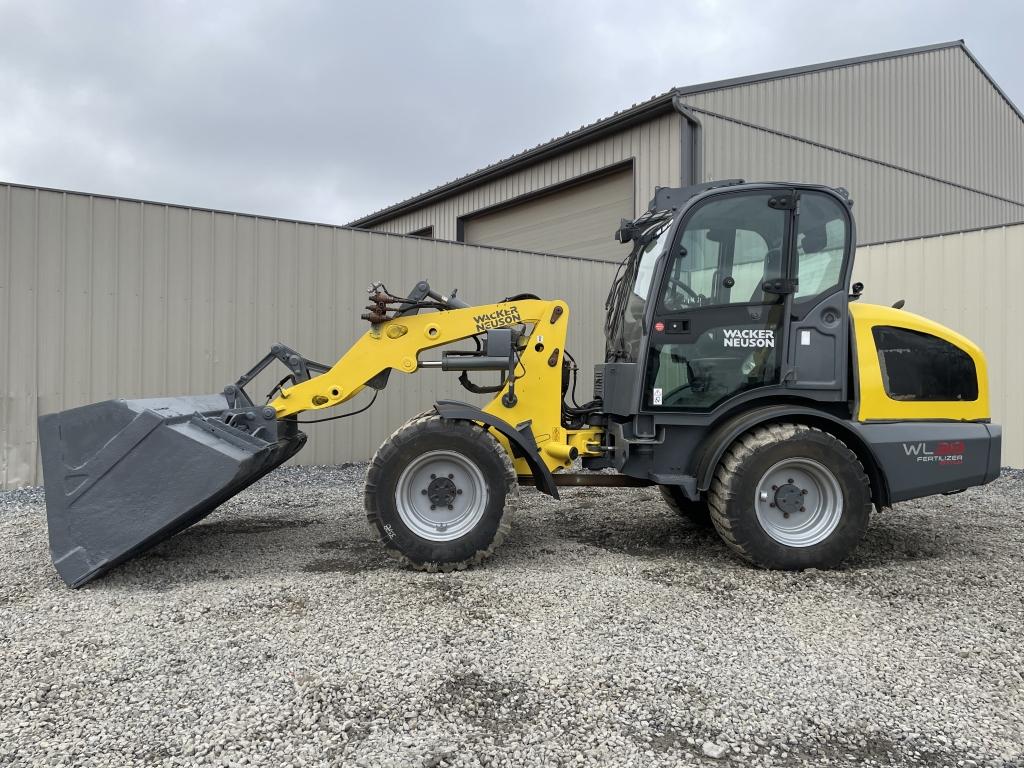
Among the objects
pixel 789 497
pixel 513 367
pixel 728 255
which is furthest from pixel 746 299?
pixel 513 367

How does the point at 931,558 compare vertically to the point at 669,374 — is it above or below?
below

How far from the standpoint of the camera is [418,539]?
4242mm

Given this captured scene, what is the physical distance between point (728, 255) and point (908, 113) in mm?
12575

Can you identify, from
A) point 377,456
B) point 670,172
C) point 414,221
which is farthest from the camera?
point 414,221

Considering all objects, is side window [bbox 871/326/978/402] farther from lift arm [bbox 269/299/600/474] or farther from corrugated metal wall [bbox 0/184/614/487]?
corrugated metal wall [bbox 0/184/614/487]

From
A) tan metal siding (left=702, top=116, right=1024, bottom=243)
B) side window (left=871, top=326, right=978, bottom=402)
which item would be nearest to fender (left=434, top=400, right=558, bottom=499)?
side window (left=871, top=326, right=978, bottom=402)

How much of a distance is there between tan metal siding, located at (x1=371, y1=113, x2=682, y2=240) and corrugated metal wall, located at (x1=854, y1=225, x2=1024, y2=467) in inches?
150

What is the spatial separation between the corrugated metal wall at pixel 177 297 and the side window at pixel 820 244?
5.56 m

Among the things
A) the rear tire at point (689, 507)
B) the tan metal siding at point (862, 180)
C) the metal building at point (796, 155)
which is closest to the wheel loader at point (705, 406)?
the rear tire at point (689, 507)

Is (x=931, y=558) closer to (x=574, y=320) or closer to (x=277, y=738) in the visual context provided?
(x=277, y=738)

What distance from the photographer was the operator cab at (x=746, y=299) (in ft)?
14.5

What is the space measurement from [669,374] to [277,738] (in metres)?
3.10

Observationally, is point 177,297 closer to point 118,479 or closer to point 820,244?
point 118,479

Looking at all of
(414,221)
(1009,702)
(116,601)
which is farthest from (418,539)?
(414,221)
